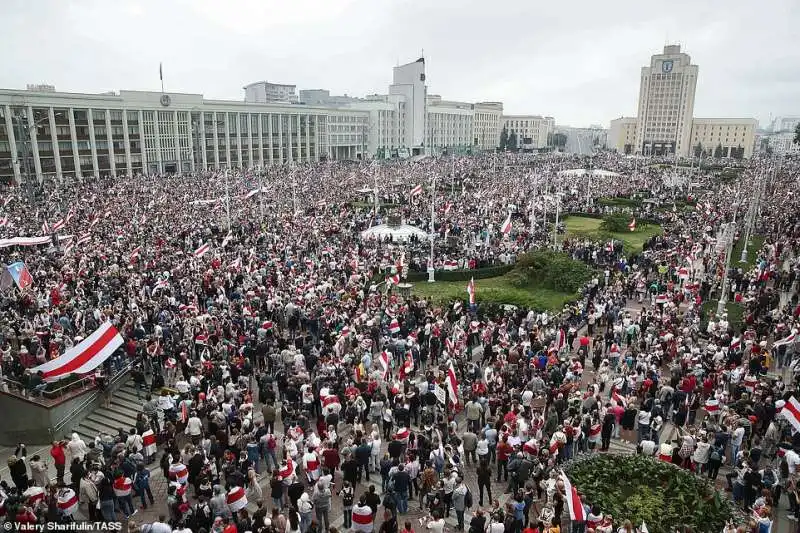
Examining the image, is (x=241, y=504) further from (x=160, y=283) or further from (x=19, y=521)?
(x=160, y=283)

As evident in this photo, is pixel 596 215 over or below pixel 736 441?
over

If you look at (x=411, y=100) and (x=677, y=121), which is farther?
(x=677, y=121)

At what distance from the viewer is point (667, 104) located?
162625mm

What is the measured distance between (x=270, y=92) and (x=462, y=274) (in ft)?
442

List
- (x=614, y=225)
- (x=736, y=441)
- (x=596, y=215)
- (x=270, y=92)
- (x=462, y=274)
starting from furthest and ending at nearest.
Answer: (x=270, y=92) < (x=596, y=215) < (x=614, y=225) < (x=462, y=274) < (x=736, y=441)

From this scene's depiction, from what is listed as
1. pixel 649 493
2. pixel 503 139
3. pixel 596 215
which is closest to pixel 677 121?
pixel 503 139

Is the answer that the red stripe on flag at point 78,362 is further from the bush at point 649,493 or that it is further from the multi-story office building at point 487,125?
the multi-story office building at point 487,125

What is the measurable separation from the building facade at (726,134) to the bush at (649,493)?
6809 inches

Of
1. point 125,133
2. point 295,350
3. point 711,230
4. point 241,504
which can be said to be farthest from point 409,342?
point 125,133

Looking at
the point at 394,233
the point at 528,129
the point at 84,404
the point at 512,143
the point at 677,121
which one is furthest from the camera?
the point at 528,129

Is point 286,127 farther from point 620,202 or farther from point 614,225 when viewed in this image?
point 614,225

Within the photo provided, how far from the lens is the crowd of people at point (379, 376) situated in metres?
10.7

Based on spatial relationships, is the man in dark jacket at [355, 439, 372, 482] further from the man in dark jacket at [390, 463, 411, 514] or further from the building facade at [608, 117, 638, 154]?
the building facade at [608, 117, 638, 154]

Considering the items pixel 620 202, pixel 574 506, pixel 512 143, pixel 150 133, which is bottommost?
pixel 574 506
